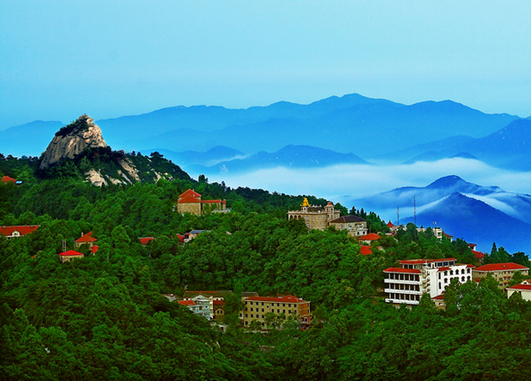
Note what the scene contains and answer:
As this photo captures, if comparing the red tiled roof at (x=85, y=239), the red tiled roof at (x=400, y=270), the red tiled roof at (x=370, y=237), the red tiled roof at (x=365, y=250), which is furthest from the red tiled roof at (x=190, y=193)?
the red tiled roof at (x=400, y=270)

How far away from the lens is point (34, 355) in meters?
30.9

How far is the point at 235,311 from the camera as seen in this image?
130 feet

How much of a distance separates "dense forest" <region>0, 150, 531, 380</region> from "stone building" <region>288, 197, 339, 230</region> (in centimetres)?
89

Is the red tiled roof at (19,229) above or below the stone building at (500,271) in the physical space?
above

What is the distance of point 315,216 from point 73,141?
997 inches

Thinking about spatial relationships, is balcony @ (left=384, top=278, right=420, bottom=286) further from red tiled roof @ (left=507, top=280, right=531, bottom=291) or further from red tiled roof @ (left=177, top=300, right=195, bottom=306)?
red tiled roof @ (left=177, top=300, right=195, bottom=306)

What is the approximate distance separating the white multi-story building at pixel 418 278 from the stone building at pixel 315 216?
34.7 feet

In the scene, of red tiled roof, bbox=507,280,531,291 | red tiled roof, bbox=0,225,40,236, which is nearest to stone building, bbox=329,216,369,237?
red tiled roof, bbox=507,280,531,291

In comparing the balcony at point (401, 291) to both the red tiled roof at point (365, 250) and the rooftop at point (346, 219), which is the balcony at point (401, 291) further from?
the rooftop at point (346, 219)

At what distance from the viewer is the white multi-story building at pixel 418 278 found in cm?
3822

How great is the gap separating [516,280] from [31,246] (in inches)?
930

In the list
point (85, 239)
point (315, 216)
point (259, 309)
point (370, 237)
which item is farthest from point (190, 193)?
point (259, 309)

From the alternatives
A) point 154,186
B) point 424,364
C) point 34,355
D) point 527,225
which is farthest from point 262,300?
point 527,225

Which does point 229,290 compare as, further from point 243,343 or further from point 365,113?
point 365,113
